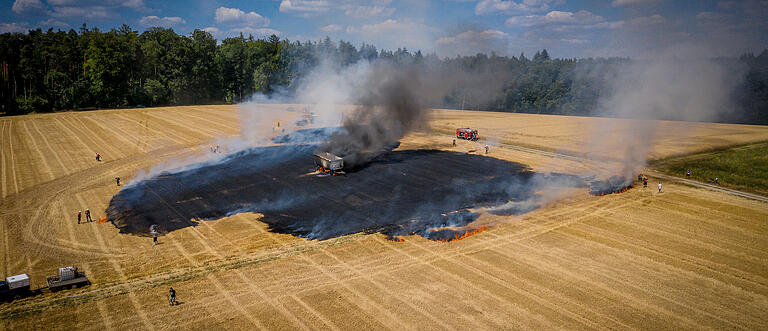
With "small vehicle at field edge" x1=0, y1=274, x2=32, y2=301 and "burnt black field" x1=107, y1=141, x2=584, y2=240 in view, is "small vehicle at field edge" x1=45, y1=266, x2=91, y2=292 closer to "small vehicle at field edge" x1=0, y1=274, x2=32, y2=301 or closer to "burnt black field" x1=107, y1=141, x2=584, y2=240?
"small vehicle at field edge" x1=0, y1=274, x2=32, y2=301

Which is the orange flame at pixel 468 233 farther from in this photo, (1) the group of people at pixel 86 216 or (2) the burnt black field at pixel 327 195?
(1) the group of people at pixel 86 216

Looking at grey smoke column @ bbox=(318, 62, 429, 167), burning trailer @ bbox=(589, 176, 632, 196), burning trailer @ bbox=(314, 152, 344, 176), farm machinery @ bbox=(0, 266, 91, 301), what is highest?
grey smoke column @ bbox=(318, 62, 429, 167)

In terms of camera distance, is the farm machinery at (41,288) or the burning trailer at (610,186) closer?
the farm machinery at (41,288)

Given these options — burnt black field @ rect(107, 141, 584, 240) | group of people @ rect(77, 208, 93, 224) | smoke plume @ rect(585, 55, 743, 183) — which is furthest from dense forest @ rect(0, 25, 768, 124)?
group of people @ rect(77, 208, 93, 224)

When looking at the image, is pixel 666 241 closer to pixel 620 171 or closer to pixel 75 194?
pixel 620 171

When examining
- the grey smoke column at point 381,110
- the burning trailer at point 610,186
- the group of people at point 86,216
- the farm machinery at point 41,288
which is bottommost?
the farm machinery at point 41,288

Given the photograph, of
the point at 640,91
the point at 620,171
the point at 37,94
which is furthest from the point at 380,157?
the point at 37,94

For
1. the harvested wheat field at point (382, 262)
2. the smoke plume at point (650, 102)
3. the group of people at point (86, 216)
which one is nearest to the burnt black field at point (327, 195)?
the harvested wheat field at point (382, 262)
